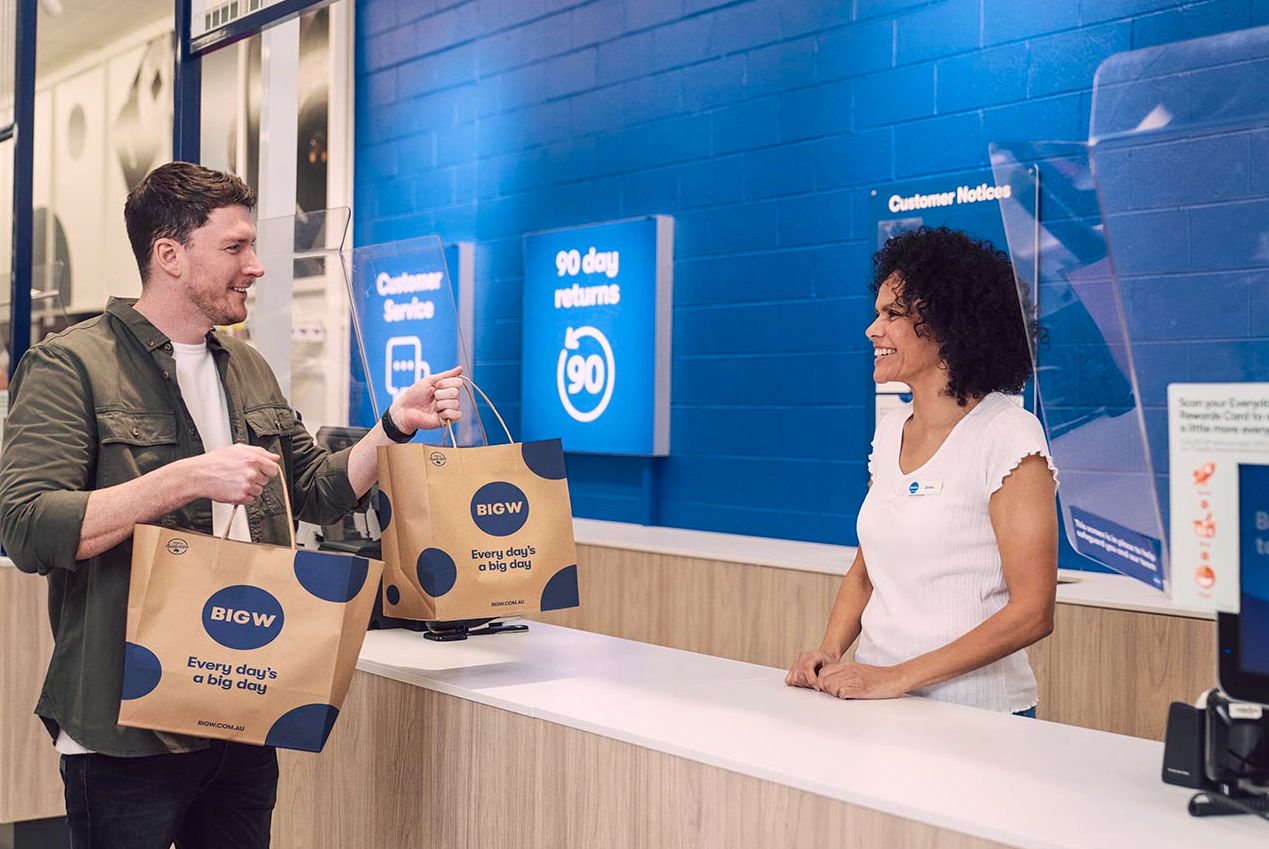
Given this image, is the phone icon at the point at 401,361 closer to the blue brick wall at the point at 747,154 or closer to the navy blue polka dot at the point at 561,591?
the blue brick wall at the point at 747,154

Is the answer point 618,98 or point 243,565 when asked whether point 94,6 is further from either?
point 243,565

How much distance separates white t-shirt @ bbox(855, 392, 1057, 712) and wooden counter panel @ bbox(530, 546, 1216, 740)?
735 millimetres

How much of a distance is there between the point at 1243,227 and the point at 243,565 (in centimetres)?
135

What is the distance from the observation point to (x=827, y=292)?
4137 mm

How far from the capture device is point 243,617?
5.83ft

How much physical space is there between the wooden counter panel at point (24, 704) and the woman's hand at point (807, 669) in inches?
87.5

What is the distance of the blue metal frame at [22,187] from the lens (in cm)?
344

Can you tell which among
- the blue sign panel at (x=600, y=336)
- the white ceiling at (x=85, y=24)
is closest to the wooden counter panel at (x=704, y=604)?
the blue sign panel at (x=600, y=336)

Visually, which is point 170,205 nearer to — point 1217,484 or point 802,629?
point 1217,484

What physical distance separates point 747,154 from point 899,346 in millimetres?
2308

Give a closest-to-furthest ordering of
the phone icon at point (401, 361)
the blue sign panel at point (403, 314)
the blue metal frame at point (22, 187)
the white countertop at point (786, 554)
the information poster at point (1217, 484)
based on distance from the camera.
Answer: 1. the information poster at point (1217, 484)
2. the white countertop at point (786, 554)
3. the blue metal frame at point (22, 187)
4. the blue sign panel at point (403, 314)
5. the phone icon at point (401, 361)

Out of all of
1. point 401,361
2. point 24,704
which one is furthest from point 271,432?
point 401,361

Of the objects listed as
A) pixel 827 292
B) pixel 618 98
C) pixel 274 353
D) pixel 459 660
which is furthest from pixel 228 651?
pixel 618 98

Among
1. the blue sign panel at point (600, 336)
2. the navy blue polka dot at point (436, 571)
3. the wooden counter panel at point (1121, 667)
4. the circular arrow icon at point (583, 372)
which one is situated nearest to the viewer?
the navy blue polka dot at point (436, 571)
